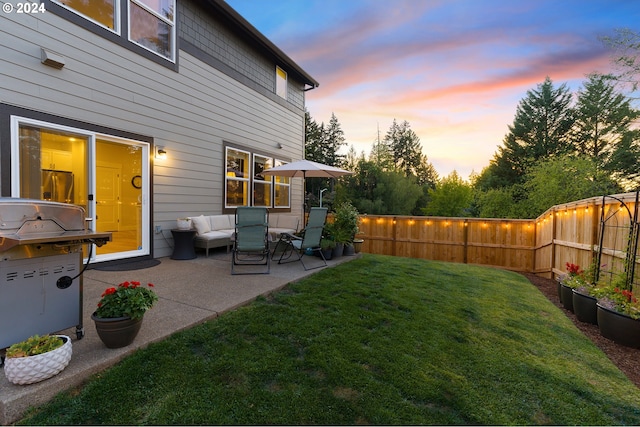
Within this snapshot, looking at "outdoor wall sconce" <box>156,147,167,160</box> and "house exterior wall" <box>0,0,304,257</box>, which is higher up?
"house exterior wall" <box>0,0,304,257</box>

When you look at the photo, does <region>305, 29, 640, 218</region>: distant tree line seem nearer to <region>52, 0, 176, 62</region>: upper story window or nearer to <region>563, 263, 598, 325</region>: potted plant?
<region>563, 263, 598, 325</region>: potted plant

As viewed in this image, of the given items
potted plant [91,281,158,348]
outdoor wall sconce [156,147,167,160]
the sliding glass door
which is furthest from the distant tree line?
potted plant [91,281,158,348]

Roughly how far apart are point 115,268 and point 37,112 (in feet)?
7.79

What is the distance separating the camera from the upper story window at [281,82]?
9195mm

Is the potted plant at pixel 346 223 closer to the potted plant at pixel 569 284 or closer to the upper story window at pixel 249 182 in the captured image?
the upper story window at pixel 249 182

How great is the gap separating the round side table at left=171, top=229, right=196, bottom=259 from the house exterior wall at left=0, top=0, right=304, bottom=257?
0.32 metres

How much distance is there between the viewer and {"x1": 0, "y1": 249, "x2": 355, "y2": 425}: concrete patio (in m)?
1.66

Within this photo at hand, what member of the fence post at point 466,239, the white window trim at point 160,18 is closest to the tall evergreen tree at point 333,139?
the fence post at point 466,239

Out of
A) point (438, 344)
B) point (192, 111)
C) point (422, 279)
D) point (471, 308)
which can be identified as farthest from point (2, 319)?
point (192, 111)

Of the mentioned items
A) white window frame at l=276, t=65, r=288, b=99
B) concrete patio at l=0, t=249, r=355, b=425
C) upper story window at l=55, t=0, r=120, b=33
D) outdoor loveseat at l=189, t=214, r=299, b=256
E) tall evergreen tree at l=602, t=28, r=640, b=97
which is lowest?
concrete patio at l=0, t=249, r=355, b=425

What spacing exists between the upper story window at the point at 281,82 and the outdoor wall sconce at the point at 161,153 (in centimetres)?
473

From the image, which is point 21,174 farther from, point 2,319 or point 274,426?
point 274,426

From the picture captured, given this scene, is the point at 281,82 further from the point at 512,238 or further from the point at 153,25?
the point at 512,238

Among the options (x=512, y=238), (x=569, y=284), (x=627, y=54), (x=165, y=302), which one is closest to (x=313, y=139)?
(x=627, y=54)
